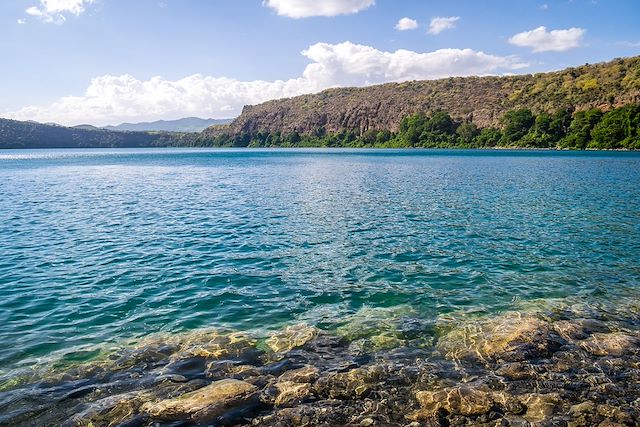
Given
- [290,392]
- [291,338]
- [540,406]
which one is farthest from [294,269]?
[540,406]

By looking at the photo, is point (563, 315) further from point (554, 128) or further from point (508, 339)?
point (554, 128)

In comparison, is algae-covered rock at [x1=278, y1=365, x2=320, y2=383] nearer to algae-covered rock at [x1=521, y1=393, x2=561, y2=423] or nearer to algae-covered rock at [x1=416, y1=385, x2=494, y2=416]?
algae-covered rock at [x1=416, y1=385, x2=494, y2=416]

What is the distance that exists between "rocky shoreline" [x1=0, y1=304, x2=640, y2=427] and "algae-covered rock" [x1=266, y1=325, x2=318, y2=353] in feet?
0.20

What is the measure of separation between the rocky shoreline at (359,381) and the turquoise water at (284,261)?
1.65 metres

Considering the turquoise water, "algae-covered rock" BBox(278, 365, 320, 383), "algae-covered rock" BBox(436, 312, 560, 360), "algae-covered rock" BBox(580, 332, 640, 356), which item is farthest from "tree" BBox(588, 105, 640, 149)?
"algae-covered rock" BBox(278, 365, 320, 383)

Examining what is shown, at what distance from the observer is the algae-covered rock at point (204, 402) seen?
29.3ft

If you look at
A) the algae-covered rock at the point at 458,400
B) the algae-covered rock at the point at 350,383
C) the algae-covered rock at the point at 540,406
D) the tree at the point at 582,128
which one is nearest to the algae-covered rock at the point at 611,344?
the algae-covered rock at the point at 540,406

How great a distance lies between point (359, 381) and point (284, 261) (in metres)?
11.6

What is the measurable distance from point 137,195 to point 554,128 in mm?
166454

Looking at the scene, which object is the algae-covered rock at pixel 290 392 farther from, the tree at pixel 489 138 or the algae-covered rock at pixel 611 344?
the tree at pixel 489 138

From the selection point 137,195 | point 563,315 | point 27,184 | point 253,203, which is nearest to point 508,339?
point 563,315

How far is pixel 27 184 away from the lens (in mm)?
60688

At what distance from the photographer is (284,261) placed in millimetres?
21422

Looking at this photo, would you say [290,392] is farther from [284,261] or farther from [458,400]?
[284,261]
